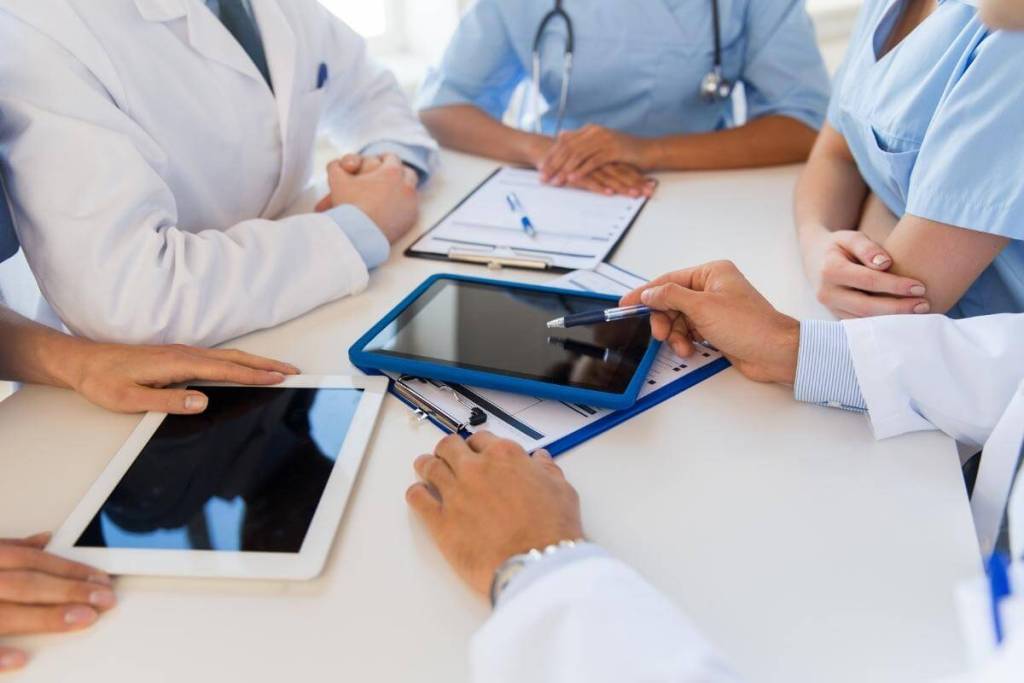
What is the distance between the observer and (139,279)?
82cm

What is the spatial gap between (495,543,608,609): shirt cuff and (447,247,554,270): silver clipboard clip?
507 mm

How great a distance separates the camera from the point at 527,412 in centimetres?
75

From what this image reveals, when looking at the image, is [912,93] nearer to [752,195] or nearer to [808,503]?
[752,195]

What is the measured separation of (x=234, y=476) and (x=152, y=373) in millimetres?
176

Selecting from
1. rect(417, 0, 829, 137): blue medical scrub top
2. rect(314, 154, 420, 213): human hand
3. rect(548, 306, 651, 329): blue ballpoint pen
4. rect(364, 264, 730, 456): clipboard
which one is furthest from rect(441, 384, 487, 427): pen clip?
rect(417, 0, 829, 137): blue medical scrub top

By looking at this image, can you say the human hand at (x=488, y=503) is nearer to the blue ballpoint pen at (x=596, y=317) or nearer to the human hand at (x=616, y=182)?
the blue ballpoint pen at (x=596, y=317)

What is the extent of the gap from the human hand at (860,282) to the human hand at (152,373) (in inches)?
24.0

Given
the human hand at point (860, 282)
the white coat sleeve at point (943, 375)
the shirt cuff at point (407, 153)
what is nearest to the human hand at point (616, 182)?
the shirt cuff at point (407, 153)

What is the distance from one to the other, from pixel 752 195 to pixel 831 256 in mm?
343

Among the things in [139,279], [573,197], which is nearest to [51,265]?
[139,279]

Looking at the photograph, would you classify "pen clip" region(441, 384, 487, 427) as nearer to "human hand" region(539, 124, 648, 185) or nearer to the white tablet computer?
the white tablet computer

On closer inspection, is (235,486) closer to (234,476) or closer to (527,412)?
(234,476)

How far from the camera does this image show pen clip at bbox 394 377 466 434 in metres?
0.74

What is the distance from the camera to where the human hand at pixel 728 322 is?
30.8 inches
